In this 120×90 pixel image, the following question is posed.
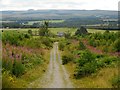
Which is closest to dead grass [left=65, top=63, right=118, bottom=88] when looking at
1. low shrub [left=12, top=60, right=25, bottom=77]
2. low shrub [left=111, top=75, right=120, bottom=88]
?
low shrub [left=111, top=75, right=120, bottom=88]

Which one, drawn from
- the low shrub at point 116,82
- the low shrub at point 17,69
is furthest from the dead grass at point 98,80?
the low shrub at point 17,69

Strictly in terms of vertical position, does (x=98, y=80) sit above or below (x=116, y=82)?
below

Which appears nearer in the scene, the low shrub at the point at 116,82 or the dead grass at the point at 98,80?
the low shrub at the point at 116,82

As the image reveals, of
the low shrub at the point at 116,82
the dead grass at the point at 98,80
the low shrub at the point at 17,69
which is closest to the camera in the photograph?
the low shrub at the point at 116,82

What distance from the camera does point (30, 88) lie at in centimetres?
1817

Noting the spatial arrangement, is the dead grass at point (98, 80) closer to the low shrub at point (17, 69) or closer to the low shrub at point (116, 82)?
the low shrub at point (116, 82)

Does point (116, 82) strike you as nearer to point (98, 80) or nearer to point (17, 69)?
point (98, 80)

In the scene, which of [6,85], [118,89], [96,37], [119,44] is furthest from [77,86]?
[96,37]

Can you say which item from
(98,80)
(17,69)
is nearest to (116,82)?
(98,80)

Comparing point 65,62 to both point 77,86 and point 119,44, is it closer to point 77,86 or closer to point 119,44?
point 119,44

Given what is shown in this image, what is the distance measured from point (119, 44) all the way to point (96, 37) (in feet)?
83.1

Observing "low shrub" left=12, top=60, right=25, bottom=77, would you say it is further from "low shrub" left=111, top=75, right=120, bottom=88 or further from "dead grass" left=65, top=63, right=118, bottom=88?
"low shrub" left=111, top=75, right=120, bottom=88

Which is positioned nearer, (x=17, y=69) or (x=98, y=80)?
(x=98, y=80)

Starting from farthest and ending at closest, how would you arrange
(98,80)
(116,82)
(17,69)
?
1. (17,69)
2. (98,80)
3. (116,82)
